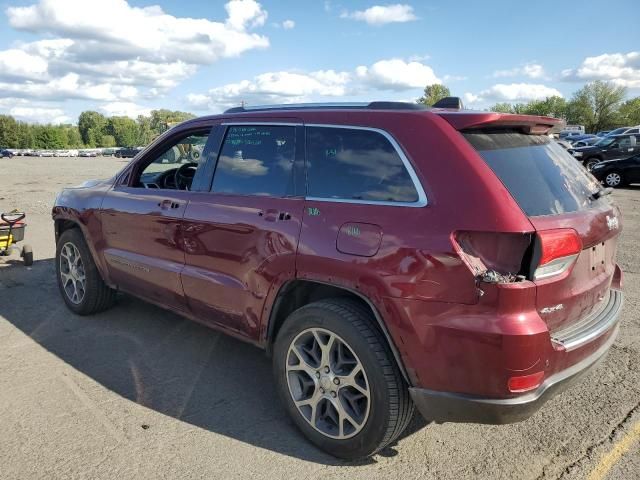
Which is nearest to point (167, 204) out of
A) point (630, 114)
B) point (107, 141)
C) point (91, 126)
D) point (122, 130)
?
point (630, 114)

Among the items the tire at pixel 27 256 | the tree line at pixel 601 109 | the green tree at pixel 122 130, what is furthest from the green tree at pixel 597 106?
the green tree at pixel 122 130

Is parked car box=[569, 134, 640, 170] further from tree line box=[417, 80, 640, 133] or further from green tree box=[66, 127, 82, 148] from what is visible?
green tree box=[66, 127, 82, 148]

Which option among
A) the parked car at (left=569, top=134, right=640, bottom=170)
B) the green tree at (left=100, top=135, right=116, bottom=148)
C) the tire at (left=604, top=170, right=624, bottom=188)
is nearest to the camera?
the tire at (left=604, top=170, right=624, bottom=188)

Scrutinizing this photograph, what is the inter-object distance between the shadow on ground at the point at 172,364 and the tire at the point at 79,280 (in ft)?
0.40

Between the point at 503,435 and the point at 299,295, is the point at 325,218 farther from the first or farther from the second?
the point at 503,435

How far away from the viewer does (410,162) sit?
2664 millimetres

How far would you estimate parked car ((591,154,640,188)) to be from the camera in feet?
56.6

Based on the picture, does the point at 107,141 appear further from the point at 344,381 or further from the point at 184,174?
the point at 344,381

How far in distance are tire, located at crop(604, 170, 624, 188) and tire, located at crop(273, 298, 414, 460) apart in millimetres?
17855

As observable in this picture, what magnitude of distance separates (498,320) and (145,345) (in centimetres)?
306

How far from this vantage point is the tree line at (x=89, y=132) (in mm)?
117500

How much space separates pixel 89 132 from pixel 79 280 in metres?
153

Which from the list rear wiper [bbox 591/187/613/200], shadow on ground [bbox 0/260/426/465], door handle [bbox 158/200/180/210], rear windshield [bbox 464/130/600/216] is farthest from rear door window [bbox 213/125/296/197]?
rear wiper [bbox 591/187/613/200]

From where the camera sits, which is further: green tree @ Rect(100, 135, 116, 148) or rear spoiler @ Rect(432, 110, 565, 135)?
green tree @ Rect(100, 135, 116, 148)
